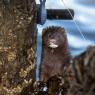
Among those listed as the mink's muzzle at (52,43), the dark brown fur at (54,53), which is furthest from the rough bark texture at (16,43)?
the dark brown fur at (54,53)

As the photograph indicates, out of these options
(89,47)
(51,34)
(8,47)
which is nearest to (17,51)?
(8,47)

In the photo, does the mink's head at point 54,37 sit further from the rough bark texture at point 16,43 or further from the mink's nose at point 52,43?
the rough bark texture at point 16,43

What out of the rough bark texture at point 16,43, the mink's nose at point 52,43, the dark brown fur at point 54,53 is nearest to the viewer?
the rough bark texture at point 16,43

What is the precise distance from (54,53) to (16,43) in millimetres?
1276

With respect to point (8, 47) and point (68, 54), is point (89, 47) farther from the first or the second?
point (68, 54)

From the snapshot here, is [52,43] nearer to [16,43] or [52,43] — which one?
[52,43]

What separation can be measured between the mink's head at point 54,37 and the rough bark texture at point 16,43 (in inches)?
31.6

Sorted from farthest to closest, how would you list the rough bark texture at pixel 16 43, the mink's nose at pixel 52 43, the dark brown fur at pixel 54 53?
the dark brown fur at pixel 54 53 → the mink's nose at pixel 52 43 → the rough bark texture at pixel 16 43

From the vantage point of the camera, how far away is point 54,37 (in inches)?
226

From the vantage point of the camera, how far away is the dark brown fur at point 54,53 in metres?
5.76

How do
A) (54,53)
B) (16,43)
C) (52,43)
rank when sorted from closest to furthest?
(16,43) < (52,43) < (54,53)

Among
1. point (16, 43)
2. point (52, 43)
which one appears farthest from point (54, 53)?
point (16, 43)

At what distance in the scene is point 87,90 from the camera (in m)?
2.57

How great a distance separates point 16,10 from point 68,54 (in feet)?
4.75
